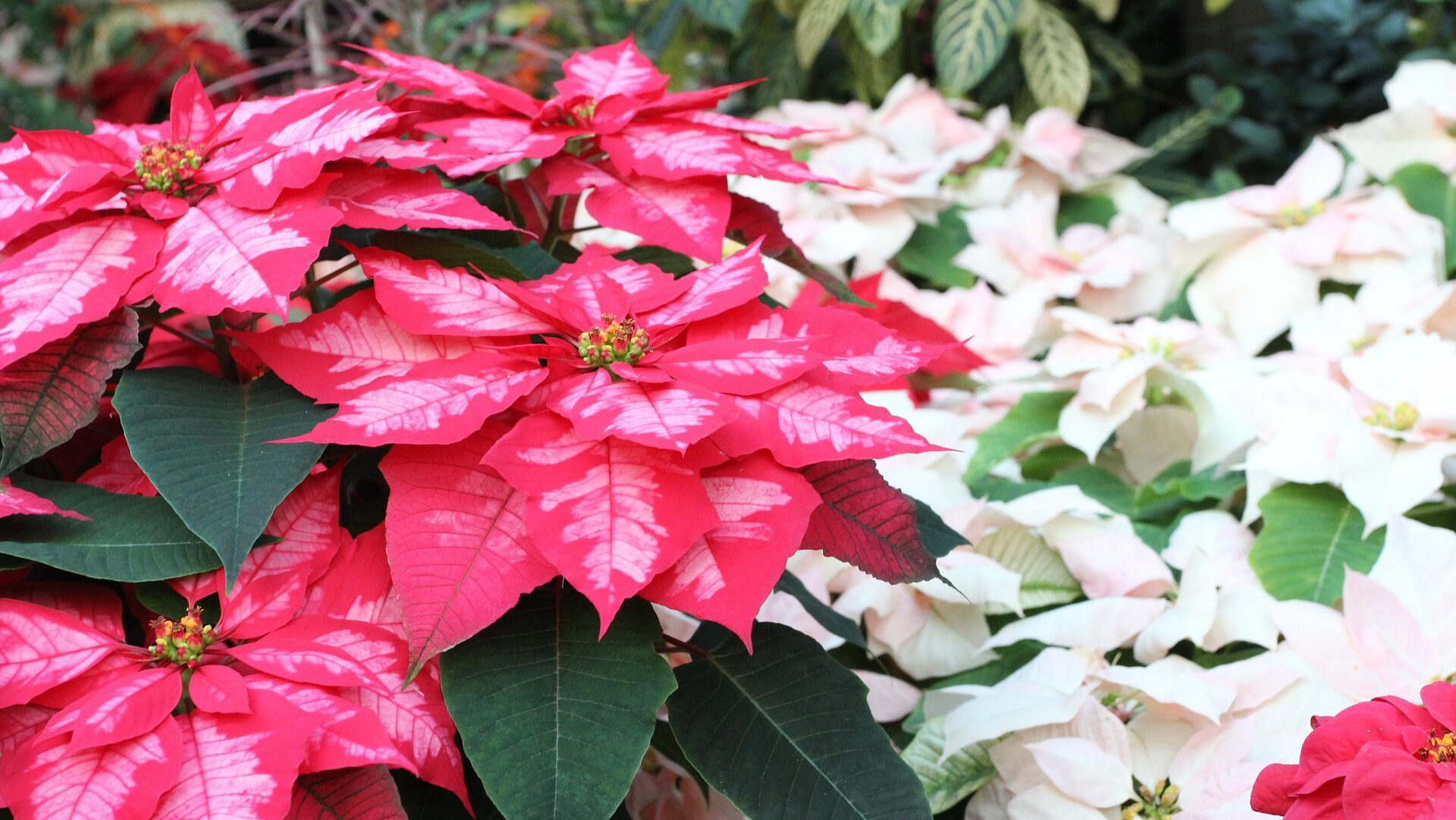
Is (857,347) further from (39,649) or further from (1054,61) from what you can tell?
(1054,61)

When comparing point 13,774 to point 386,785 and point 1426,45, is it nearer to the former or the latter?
point 386,785

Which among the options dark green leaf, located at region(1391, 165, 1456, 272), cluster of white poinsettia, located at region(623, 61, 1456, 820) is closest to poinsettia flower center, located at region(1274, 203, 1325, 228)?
cluster of white poinsettia, located at region(623, 61, 1456, 820)

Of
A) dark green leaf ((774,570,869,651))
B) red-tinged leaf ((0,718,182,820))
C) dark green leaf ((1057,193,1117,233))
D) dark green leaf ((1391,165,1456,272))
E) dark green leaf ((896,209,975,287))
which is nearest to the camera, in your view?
red-tinged leaf ((0,718,182,820))

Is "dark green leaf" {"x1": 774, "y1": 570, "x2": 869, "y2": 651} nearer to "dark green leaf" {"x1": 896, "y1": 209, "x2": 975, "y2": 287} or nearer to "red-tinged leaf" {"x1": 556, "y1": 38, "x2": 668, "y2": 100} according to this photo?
"red-tinged leaf" {"x1": 556, "y1": 38, "x2": 668, "y2": 100}

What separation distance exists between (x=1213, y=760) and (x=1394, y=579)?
15cm

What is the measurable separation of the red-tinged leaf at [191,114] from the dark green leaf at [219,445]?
4.6 inches

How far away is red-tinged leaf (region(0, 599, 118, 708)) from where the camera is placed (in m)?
Result: 0.42

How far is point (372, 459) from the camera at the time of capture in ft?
1.72

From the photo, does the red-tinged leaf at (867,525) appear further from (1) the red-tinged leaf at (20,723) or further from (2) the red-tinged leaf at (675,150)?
(1) the red-tinged leaf at (20,723)

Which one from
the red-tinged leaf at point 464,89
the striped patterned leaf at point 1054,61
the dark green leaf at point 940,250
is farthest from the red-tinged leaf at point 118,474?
the striped patterned leaf at point 1054,61

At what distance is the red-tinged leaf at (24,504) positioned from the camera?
0.43 meters

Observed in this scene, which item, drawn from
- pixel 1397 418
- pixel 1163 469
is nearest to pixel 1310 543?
pixel 1397 418

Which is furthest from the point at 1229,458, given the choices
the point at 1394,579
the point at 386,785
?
the point at 386,785

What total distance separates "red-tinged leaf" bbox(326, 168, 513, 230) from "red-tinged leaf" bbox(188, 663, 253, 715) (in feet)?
0.60
